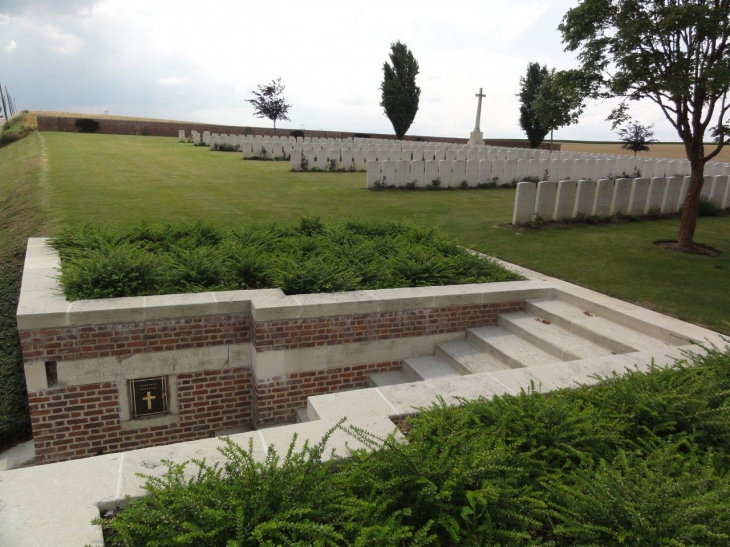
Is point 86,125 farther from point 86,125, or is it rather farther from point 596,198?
point 596,198

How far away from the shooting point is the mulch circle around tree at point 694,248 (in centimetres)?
808

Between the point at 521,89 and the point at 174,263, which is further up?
the point at 521,89

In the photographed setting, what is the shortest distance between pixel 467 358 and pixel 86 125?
36.2 meters

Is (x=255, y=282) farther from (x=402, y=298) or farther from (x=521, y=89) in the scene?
(x=521, y=89)

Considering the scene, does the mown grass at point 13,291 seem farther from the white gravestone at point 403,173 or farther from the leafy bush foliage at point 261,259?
the white gravestone at point 403,173

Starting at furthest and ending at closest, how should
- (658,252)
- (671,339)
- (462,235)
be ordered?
(462,235)
(658,252)
(671,339)

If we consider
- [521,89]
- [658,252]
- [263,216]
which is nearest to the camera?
[658,252]

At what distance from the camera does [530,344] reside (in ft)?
16.7

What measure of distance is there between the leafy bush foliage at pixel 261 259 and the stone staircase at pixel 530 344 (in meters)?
0.73

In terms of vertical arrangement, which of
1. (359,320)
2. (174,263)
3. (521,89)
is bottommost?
(359,320)

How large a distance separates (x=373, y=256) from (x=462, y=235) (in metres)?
3.10

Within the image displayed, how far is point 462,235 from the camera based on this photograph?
8766 millimetres

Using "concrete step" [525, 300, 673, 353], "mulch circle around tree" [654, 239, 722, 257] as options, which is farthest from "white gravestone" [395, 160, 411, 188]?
"concrete step" [525, 300, 673, 353]

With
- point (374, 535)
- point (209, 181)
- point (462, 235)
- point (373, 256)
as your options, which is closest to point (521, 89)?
point (209, 181)
